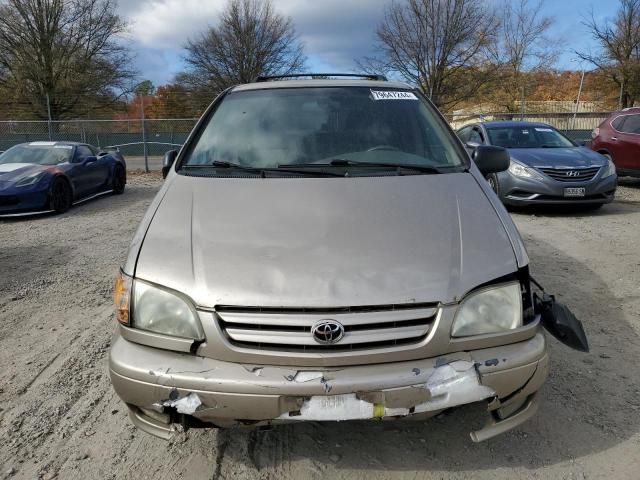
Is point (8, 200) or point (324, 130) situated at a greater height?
point (324, 130)

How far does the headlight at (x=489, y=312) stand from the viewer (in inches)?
80.0

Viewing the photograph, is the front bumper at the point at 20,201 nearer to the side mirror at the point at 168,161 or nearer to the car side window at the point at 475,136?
the side mirror at the point at 168,161

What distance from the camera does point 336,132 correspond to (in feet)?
10.6

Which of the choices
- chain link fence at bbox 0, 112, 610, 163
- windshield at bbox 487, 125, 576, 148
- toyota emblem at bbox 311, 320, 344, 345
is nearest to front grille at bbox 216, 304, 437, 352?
toyota emblem at bbox 311, 320, 344, 345

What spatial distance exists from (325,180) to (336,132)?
596 mm

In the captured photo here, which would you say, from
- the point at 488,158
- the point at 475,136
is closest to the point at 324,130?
the point at 488,158

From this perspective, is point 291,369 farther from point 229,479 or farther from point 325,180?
point 325,180

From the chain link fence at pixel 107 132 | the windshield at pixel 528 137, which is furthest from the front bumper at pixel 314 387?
the chain link fence at pixel 107 132

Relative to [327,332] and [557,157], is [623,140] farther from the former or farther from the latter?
[327,332]

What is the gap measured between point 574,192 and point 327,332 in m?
6.98

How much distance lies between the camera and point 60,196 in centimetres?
914

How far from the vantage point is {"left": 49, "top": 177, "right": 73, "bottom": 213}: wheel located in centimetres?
889

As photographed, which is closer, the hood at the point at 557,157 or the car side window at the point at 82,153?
the hood at the point at 557,157

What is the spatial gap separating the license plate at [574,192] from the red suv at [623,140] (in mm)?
3051
